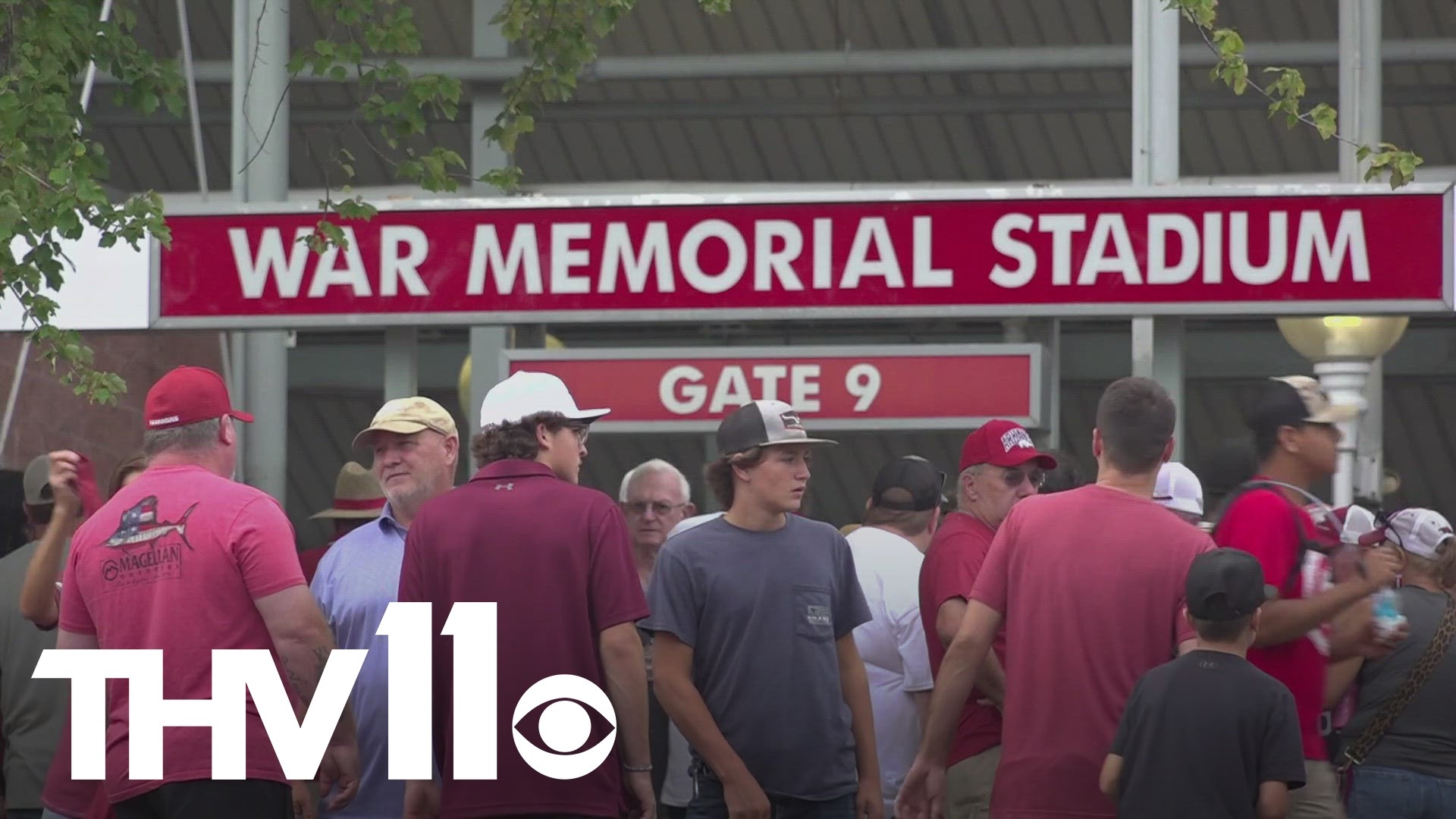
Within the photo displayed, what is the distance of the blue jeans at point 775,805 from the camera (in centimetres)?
496

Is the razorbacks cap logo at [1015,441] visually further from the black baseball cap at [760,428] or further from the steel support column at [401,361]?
the steel support column at [401,361]

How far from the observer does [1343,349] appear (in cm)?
894

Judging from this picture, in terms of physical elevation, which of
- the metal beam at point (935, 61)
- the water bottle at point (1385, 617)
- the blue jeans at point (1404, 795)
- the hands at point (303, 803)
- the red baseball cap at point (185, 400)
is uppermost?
the metal beam at point (935, 61)

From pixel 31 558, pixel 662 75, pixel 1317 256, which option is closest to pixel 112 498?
pixel 31 558

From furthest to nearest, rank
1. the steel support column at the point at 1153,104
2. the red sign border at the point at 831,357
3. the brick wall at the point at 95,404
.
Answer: the brick wall at the point at 95,404
the steel support column at the point at 1153,104
the red sign border at the point at 831,357

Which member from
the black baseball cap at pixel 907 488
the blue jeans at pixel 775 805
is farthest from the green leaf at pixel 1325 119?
the blue jeans at pixel 775 805

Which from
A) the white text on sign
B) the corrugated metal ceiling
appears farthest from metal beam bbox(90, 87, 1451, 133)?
the white text on sign

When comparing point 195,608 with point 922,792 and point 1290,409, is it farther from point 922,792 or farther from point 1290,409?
point 1290,409

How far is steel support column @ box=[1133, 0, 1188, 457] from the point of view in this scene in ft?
26.8

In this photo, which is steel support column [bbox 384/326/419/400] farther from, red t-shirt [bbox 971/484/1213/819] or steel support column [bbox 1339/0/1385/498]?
steel support column [bbox 1339/0/1385/498]

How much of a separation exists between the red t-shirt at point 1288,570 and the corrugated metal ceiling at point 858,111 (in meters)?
10.8

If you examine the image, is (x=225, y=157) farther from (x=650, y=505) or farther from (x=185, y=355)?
(x=650, y=505)

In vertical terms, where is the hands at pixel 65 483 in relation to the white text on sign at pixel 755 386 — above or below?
below

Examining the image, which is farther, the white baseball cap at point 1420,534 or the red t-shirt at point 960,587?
the white baseball cap at point 1420,534
